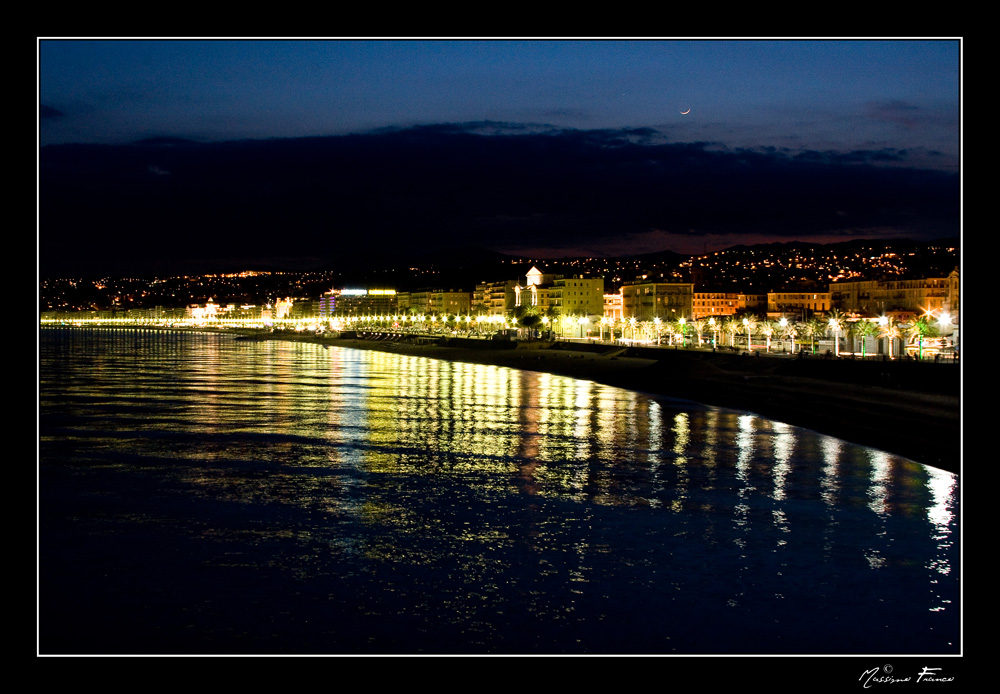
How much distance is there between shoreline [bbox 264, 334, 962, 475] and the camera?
73.8 ft

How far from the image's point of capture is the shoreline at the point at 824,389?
22.5m

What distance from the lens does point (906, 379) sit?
31.0 meters

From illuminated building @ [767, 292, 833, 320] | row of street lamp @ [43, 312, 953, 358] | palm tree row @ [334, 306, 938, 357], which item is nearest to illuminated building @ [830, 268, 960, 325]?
illuminated building @ [767, 292, 833, 320]

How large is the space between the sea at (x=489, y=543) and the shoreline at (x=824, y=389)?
4.27 feet

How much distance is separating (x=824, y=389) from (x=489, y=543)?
75.1 feet

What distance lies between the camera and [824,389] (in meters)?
32.9

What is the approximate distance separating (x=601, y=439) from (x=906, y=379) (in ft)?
41.1

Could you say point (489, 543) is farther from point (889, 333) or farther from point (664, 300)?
point (664, 300)

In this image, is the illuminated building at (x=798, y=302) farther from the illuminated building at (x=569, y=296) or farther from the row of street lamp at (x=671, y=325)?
the row of street lamp at (x=671, y=325)

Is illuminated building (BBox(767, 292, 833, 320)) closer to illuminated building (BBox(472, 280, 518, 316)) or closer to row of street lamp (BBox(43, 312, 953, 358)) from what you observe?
row of street lamp (BBox(43, 312, 953, 358))

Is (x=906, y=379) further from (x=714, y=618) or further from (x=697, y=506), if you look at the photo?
(x=714, y=618)

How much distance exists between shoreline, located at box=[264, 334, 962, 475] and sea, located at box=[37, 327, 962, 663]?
1.30 metres
